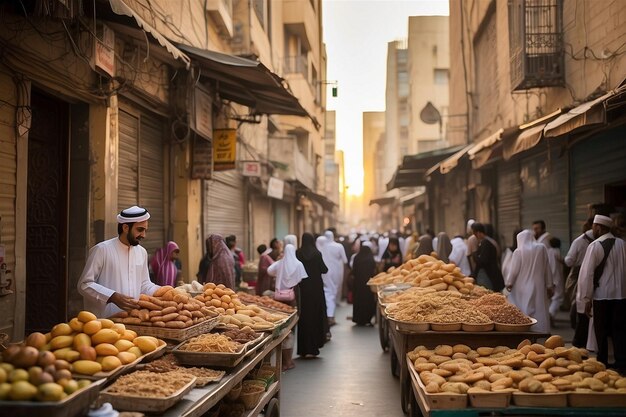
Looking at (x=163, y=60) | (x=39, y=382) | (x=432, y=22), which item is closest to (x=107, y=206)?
(x=163, y=60)

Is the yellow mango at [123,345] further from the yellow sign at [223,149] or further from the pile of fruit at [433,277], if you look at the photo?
the yellow sign at [223,149]

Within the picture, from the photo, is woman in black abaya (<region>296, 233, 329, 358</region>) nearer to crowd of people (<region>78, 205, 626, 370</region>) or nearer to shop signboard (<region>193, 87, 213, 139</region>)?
crowd of people (<region>78, 205, 626, 370</region>)

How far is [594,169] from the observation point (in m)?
10.0

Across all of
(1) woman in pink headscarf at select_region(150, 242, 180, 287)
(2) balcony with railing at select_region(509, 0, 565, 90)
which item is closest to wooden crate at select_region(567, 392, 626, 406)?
(1) woman in pink headscarf at select_region(150, 242, 180, 287)

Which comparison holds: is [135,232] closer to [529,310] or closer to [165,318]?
[165,318]

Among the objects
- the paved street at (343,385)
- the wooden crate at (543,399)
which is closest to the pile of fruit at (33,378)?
the wooden crate at (543,399)

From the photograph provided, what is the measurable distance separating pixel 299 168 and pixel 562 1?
52.3 feet

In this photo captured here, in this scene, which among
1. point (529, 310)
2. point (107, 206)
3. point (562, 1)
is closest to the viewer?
point (107, 206)

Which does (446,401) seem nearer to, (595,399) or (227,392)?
(595,399)

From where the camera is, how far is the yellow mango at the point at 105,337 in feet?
11.9

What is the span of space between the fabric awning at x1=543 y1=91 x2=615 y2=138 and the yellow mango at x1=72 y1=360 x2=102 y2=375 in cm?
585

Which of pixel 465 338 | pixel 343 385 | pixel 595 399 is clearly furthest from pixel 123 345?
pixel 343 385

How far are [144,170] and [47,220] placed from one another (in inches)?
94.8

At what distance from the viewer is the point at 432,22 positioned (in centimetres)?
4231
